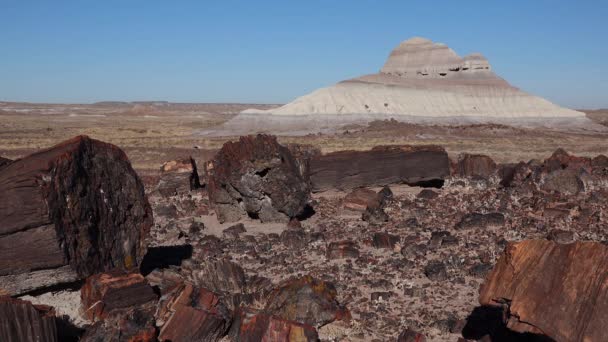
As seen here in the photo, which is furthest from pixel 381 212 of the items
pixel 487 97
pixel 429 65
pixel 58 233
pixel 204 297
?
pixel 429 65

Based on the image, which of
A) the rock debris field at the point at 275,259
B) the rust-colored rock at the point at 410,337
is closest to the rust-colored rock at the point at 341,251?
the rock debris field at the point at 275,259

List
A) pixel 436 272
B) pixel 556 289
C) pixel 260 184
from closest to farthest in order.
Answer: pixel 556 289
pixel 436 272
pixel 260 184

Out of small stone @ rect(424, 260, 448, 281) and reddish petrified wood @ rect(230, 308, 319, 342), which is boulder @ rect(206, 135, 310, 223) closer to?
small stone @ rect(424, 260, 448, 281)

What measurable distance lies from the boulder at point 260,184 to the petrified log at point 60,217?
470 cm

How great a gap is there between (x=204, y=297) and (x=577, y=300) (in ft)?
12.6

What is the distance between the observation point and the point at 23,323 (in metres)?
5.33

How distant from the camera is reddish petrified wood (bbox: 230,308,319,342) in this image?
18.7 feet

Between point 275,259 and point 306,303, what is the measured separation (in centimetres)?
259

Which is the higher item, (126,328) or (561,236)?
(561,236)

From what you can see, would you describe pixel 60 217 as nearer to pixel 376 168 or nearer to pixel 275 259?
pixel 275 259

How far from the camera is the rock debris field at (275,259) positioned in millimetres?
5203

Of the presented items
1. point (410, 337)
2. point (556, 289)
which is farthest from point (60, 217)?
point (556, 289)

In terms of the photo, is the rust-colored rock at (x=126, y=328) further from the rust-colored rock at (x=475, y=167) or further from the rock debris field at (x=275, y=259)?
the rust-colored rock at (x=475, y=167)

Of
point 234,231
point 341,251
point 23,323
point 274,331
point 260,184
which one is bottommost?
point 234,231
